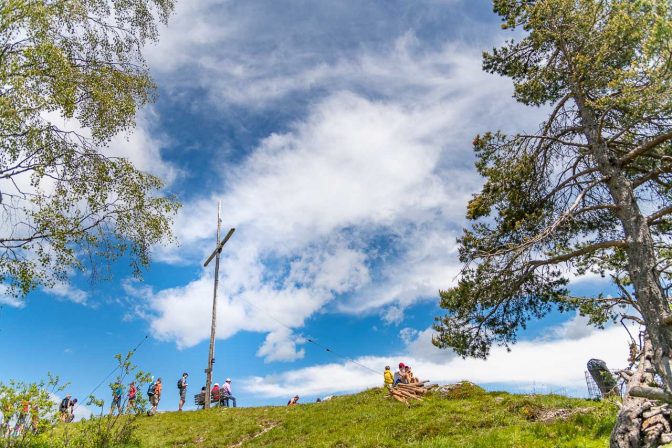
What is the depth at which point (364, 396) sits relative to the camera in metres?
23.4

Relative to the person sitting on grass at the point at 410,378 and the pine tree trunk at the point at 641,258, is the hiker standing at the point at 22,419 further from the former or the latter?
the person sitting on grass at the point at 410,378

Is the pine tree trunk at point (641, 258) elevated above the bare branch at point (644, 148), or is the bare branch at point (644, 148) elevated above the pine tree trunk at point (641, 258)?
the bare branch at point (644, 148)

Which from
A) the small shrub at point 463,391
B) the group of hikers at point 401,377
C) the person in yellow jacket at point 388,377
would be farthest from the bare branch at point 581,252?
the person in yellow jacket at point 388,377

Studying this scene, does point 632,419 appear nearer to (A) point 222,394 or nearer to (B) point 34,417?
(B) point 34,417

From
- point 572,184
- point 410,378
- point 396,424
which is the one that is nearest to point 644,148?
point 572,184

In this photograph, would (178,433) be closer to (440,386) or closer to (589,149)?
(440,386)

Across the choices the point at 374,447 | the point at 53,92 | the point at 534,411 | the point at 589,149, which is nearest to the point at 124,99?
the point at 53,92

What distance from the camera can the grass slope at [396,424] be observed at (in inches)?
534

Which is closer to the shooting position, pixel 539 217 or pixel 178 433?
pixel 539 217

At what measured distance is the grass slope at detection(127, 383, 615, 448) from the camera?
44.5ft

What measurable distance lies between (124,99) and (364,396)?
17.7 m

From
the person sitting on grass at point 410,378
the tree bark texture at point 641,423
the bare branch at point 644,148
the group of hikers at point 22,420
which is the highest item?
the bare branch at point 644,148

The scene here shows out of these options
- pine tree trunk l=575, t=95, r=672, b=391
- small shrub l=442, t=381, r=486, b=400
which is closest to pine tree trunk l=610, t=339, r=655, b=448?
pine tree trunk l=575, t=95, r=672, b=391

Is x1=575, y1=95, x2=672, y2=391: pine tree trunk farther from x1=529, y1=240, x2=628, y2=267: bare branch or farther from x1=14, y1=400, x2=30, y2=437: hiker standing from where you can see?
x1=14, y1=400, x2=30, y2=437: hiker standing
